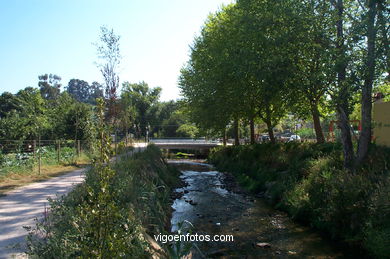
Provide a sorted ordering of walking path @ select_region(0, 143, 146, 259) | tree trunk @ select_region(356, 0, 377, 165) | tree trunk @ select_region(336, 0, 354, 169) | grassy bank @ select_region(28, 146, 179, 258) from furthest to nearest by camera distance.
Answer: tree trunk @ select_region(336, 0, 354, 169), tree trunk @ select_region(356, 0, 377, 165), walking path @ select_region(0, 143, 146, 259), grassy bank @ select_region(28, 146, 179, 258)

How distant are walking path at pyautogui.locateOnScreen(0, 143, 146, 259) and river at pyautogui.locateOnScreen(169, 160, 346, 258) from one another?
2.94 meters

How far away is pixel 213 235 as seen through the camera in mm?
9789

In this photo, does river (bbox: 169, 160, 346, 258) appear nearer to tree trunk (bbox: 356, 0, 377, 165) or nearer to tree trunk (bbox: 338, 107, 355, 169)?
tree trunk (bbox: 338, 107, 355, 169)

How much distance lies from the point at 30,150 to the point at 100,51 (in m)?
6.18

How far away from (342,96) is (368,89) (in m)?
1.22

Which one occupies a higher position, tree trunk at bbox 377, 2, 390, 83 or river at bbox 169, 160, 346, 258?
tree trunk at bbox 377, 2, 390, 83

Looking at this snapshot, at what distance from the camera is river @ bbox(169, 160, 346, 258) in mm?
8469

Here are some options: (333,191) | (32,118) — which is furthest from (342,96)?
(32,118)

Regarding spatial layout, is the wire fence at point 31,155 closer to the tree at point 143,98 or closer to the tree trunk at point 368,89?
the tree trunk at point 368,89

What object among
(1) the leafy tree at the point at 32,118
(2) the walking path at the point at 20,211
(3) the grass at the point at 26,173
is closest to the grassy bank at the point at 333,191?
(2) the walking path at the point at 20,211

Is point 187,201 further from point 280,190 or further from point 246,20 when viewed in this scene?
point 246,20

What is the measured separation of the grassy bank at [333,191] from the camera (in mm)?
7898

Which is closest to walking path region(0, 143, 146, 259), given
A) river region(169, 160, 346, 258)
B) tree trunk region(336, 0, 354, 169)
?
river region(169, 160, 346, 258)

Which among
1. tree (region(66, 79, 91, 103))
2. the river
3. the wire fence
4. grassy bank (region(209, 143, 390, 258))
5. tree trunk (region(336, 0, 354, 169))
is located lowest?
the river
